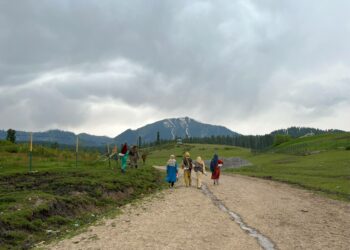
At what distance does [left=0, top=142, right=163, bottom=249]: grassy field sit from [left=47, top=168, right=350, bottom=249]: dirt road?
A: 1871 mm

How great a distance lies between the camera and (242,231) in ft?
54.6

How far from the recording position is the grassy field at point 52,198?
17159 millimetres

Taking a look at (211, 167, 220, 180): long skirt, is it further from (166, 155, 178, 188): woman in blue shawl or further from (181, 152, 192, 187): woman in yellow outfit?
(166, 155, 178, 188): woman in blue shawl

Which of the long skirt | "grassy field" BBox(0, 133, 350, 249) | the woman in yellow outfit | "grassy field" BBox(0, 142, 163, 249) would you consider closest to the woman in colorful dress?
"grassy field" BBox(0, 133, 350, 249)

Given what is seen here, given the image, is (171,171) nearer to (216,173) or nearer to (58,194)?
(216,173)

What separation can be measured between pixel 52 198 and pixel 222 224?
861cm

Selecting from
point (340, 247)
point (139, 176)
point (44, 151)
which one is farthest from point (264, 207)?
point (44, 151)

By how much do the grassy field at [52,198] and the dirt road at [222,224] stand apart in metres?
1.87

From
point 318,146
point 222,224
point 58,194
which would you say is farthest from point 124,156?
point 318,146

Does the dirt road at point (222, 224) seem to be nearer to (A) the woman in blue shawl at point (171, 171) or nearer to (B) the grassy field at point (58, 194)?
(B) the grassy field at point (58, 194)

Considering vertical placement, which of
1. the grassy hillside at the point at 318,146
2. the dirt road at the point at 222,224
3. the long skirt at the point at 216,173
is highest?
the grassy hillside at the point at 318,146

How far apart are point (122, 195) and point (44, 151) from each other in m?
21.5

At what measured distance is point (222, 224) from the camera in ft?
59.1

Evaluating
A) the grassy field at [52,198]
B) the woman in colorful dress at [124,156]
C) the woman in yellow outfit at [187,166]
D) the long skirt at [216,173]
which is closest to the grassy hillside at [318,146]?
the long skirt at [216,173]
